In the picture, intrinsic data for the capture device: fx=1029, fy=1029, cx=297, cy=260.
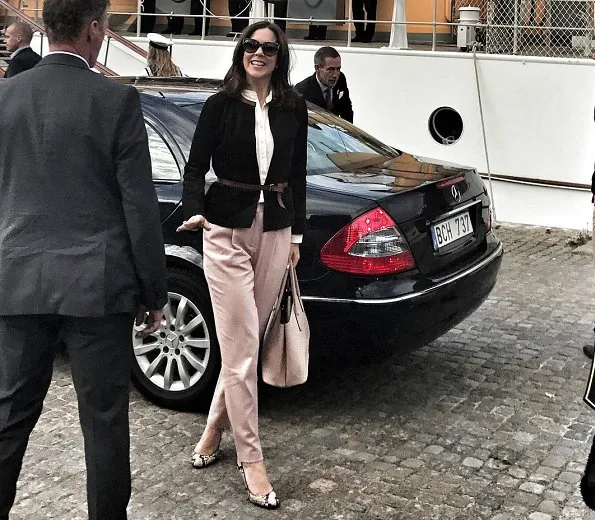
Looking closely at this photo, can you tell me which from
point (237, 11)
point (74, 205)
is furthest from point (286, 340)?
point (237, 11)

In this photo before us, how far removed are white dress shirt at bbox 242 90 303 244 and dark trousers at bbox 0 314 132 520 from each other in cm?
120

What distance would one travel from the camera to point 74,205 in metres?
3.27

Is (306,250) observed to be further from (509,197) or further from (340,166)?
(509,197)

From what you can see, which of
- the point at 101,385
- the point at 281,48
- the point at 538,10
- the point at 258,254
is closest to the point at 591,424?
the point at 258,254

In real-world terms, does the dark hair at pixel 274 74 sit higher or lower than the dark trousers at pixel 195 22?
lower

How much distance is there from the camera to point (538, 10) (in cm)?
1176

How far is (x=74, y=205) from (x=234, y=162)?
4.04ft

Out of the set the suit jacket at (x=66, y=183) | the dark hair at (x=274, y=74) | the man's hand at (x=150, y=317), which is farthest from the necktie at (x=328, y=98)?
the suit jacket at (x=66, y=183)

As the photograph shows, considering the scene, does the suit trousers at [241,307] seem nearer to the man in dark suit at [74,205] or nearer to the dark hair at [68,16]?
the man in dark suit at [74,205]

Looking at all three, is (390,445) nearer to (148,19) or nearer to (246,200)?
(246,200)

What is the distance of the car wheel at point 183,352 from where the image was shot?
5242 millimetres

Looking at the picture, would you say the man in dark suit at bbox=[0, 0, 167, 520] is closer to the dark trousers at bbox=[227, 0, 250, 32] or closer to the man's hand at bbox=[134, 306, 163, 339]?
the man's hand at bbox=[134, 306, 163, 339]

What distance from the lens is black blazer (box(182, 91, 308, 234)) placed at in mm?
4395

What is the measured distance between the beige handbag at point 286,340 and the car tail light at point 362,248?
0.50 metres
